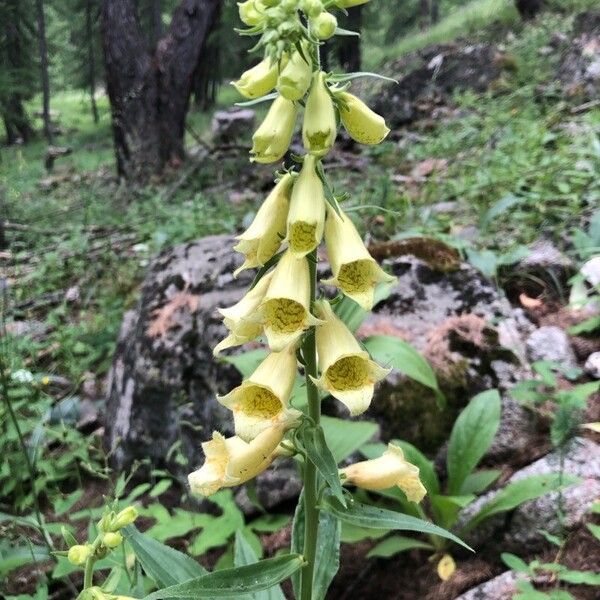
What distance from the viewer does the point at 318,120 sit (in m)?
1.33

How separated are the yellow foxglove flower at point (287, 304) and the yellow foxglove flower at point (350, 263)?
0.08 metres

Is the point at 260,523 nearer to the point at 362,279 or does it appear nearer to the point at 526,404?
the point at 526,404

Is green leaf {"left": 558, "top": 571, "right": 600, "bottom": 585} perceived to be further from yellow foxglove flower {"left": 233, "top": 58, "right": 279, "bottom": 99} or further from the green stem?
yellow foxglove flower {"left": 233, "top": 58, "right": 279, "bottom": 99}

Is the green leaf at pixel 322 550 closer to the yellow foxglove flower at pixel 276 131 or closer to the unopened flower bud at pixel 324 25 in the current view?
the yellow foxglove flower at pixel 276 131

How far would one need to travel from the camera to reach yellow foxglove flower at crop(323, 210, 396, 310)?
4.60 ft

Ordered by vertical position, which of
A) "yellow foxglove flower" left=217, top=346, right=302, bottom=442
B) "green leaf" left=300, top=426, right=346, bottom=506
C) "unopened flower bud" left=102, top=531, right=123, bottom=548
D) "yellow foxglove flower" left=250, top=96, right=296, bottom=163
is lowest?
"unopened flower bud" left=102, top=531, right=123, bottom=548

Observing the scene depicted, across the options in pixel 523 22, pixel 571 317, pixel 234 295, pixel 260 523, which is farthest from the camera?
pixel 523 22

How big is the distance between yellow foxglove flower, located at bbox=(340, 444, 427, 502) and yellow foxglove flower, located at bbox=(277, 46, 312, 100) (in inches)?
35.6

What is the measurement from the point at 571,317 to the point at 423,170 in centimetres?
303

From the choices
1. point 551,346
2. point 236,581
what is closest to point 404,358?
point 551,346

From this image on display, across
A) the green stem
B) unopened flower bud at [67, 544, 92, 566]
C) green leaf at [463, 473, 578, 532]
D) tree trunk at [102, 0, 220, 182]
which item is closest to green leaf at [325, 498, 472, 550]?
the green stem

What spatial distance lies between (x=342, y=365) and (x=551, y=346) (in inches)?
82.9

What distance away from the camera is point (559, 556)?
2.13 m

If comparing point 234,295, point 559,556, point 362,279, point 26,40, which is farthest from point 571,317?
point 26,40
